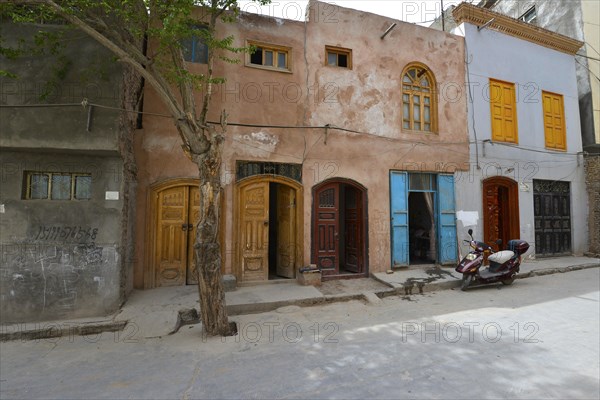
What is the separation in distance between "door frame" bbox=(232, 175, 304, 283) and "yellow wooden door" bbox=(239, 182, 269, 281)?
0.26ft

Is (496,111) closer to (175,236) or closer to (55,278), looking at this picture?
(175,236)

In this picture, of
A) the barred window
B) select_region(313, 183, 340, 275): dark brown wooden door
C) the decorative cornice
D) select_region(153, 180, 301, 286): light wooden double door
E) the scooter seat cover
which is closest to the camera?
the barred window

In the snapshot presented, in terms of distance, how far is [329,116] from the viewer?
8.41m

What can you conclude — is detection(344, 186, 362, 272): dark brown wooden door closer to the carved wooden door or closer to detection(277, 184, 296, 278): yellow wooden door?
detection(277, 184, 296, 278): yellow wooden door

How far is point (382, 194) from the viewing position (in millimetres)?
8719

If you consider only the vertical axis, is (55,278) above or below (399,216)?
below

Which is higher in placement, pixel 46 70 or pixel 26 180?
pixel 46 70

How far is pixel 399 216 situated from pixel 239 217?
4361mm

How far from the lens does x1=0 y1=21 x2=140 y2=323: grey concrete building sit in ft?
17.7

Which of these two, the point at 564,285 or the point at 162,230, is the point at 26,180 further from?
the point at 564,285

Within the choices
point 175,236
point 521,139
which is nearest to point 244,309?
point 175,236

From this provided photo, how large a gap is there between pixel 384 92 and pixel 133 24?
6274 millimetres

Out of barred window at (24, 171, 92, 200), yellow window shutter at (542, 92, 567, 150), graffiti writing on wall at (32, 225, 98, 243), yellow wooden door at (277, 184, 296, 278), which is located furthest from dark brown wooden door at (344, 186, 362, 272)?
yellow window shutter at (542, 92, 567, 150)

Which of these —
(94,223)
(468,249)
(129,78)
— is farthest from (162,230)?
(468,249)
